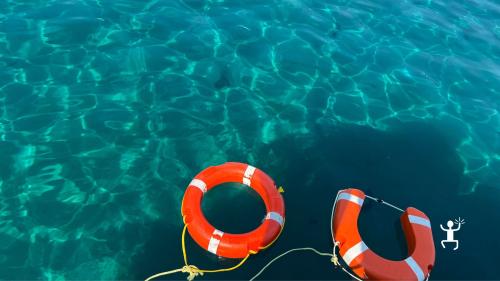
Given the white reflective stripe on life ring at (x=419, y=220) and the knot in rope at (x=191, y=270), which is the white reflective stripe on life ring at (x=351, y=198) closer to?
the white reflective stripe on life ring at (x=419, y=220)

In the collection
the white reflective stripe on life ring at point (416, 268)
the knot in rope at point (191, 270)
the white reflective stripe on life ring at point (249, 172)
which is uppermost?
the white reflective stripe on life ring at point (249, 172)

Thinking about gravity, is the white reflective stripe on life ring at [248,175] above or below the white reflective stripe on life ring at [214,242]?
above

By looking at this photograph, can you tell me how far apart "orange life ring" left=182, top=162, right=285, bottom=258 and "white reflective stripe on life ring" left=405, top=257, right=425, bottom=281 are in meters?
2.68

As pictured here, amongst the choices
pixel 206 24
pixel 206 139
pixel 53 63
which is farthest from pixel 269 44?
pixel 53 63

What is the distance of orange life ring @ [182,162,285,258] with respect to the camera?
761 cm

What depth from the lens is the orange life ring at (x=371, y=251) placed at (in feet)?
24.7

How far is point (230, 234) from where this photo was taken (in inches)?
306

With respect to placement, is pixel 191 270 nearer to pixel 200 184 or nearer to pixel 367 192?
pixel 200 184

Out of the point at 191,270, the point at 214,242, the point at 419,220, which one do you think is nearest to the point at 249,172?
the point at 214,242

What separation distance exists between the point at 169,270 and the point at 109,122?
15.1ft

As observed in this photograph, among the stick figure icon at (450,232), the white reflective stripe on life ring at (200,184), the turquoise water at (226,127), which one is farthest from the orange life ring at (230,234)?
the stick figure icon at (450,232)

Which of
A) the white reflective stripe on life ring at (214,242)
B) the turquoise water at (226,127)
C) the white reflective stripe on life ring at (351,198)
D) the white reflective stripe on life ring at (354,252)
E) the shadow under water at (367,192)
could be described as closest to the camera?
the white reflective stripe on life ring at (214,242)

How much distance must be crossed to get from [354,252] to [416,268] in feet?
4.08

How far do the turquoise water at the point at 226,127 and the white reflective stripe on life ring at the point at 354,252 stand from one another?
0.42 meters
